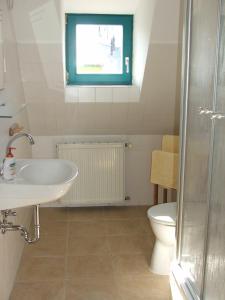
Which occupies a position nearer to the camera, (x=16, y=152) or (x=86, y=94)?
(x=16, y=152)

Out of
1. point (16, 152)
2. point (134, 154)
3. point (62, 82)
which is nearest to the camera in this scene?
point (16, 152)

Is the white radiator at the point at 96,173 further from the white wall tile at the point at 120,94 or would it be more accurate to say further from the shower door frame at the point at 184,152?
the shower door frame at the point at 184,152

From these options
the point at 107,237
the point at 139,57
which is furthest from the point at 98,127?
the point at 107,237

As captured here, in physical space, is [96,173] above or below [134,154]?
below

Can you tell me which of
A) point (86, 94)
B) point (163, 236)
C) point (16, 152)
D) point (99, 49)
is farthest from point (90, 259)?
point (99, 49)

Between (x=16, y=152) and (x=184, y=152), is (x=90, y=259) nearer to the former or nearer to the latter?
(x=16, y=152)

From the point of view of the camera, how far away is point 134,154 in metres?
3.97

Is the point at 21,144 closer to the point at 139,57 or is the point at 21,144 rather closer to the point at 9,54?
the point at 9,54

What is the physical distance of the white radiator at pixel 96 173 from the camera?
3.77 m

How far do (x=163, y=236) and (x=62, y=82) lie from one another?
4.88ft

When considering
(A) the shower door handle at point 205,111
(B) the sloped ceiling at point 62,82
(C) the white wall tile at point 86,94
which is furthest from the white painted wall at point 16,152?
(A) the shower door handle at point 205,111

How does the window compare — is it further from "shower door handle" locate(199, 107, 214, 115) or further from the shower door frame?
"shower door handle" locate(199, 107, 214, 115)

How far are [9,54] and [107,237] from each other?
168 cm

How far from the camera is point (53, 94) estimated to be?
3.39 metres
